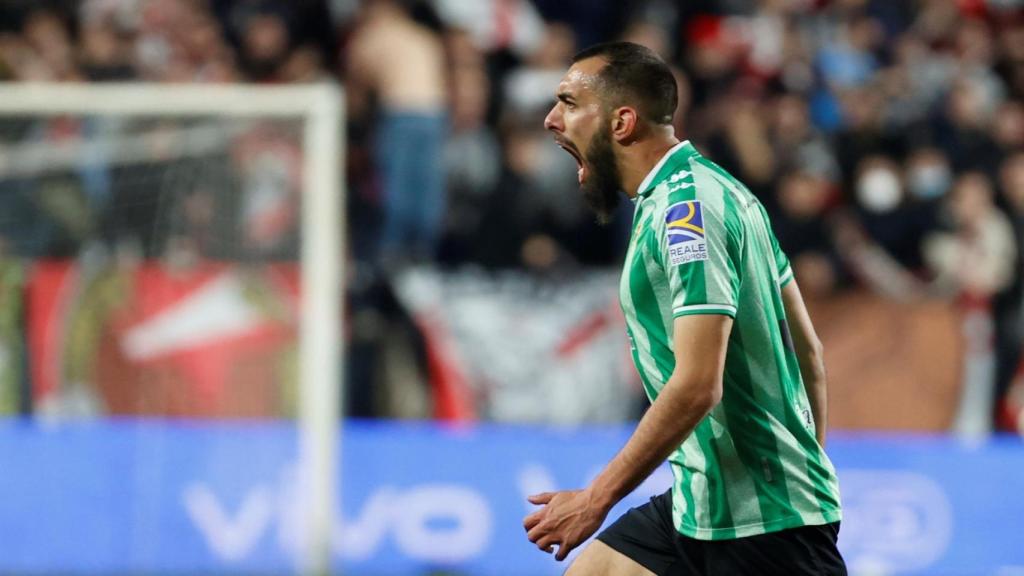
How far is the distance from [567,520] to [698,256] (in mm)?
661

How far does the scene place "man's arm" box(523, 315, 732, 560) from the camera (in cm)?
356

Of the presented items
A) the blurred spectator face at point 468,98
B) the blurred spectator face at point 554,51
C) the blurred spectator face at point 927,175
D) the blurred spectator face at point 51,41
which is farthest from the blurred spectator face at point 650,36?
the blurred spectator face at point 51,41

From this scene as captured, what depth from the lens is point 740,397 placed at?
3867mm

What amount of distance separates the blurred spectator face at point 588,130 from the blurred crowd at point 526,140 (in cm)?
605

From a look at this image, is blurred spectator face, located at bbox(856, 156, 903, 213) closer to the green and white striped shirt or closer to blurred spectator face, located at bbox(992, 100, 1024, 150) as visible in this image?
blurred spectator face, located at bbox(992, 100, 1024, 150)

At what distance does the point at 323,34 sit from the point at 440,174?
1.53 m

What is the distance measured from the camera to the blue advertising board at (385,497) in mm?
9016

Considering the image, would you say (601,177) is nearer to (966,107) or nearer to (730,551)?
(730,551)

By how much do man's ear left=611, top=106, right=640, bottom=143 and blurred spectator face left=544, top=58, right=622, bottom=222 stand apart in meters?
0.02

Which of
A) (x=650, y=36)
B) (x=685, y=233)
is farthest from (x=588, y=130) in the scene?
(x=650, y=36)

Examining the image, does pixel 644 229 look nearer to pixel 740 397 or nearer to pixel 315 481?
pixel 740 397

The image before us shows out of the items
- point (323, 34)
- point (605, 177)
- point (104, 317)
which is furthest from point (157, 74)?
point (605, 177)

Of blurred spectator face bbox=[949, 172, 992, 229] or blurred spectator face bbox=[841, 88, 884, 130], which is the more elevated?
blurred spectator face bbox=[841, 88, 884, 130]

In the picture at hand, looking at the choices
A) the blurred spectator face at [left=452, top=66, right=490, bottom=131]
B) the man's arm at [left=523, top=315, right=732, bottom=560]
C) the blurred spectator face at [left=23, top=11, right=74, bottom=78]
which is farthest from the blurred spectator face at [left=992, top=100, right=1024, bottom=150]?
the man's arm at [left=523, top=315, right=732, bottom=560]
